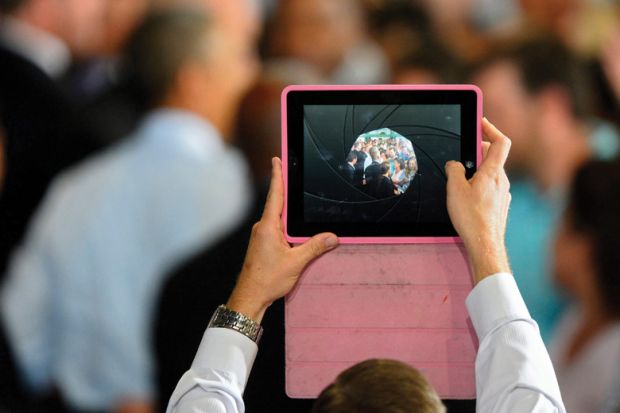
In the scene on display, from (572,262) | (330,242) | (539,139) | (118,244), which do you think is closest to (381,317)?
(330,242)

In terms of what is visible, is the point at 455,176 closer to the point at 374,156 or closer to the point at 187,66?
the point at 374,156

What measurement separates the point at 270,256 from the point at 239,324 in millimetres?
82

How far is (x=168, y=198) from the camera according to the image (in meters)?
3.21

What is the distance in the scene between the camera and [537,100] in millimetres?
3344

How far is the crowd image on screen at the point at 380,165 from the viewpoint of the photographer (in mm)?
1325

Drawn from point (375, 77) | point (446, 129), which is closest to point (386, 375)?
point (446, 129)

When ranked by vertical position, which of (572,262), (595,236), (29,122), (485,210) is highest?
(485,210)

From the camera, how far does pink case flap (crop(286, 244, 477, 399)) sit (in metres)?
1.36

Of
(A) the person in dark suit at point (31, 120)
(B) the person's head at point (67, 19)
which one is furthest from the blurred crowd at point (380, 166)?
(B) the person's head at point (67, 19)

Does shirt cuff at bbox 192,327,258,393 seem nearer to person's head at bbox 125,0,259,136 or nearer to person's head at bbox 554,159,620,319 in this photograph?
person's head at bbox 554,159,620,319

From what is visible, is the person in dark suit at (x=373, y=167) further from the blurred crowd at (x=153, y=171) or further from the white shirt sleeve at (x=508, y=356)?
the blurred crowd at (x=153, y=171)

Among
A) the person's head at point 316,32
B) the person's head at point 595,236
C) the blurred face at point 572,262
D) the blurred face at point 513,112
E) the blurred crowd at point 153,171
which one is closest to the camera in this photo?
the person's head at point 595,236

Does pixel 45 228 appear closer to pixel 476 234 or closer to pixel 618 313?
pixel 618 313

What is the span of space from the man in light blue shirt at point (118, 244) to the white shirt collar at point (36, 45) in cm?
20
